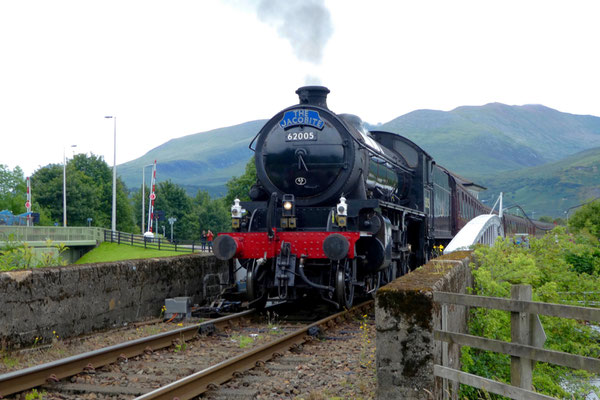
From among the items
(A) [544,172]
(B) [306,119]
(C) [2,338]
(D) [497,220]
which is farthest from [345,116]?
(A) [544,172]

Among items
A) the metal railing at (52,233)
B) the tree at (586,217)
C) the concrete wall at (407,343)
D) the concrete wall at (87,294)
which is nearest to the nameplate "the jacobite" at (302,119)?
the concrete wall at (87,294)

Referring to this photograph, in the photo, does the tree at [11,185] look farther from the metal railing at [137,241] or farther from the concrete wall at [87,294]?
the concrete wall at [87,294]

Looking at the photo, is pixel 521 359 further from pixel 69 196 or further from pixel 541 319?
→ pixel 69 196

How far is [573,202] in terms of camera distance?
154875mm

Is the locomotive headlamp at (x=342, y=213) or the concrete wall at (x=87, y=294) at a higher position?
the locomotive headlamp at (x=342, y=213)

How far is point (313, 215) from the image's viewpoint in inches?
408

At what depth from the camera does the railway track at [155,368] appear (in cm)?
534

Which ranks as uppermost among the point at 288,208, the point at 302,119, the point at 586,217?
the point at 302,119

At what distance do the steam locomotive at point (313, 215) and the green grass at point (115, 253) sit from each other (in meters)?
25.8

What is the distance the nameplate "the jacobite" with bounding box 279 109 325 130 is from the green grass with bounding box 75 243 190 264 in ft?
85.8

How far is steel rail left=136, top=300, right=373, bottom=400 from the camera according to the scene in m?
5.05

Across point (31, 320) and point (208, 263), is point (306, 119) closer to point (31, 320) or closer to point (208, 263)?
point (208, 263)

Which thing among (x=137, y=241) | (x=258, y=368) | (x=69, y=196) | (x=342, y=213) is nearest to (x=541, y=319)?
(x=342, y=213)

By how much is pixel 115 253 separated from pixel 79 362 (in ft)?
104
